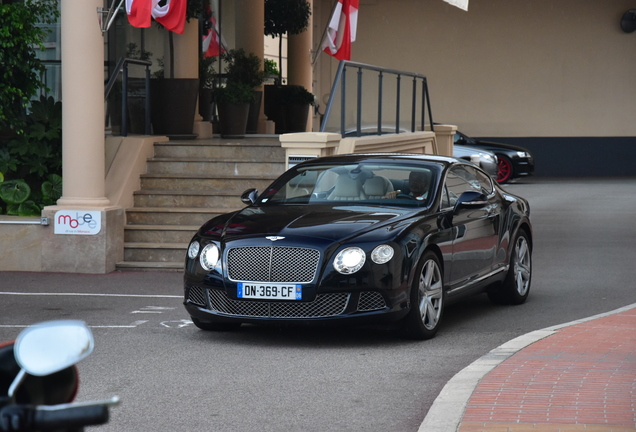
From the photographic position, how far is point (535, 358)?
23.2ft

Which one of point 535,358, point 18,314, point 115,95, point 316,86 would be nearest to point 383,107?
point 115,95

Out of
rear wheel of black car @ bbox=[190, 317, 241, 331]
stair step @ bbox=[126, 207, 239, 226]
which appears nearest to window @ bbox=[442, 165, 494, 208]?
rear wheel of black car @ bbox=[190, 317, 241, 331]

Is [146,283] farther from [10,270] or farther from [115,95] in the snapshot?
[115,95]

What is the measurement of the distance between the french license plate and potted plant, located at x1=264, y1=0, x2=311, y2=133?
14816 millimetres

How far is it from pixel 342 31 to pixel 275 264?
13.2 meters

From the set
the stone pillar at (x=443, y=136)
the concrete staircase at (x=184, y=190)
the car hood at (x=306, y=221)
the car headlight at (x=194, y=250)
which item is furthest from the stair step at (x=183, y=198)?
the stone pillar at (x=443, y=136)

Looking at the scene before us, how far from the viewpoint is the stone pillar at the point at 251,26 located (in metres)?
22.0

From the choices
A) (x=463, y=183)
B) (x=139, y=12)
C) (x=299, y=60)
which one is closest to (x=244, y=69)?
(x=299, y=60)

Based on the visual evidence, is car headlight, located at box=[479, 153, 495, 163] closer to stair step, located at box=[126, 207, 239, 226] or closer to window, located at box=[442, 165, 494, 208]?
stair step, located at box=[126, 207, 239, 226]

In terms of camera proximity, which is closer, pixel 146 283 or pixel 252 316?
pixel 252 316

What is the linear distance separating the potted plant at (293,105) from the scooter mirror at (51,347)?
20354mm

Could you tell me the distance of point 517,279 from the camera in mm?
10172

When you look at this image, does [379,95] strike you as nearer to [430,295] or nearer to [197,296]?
[430,295]

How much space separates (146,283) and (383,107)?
5914 millimetres
